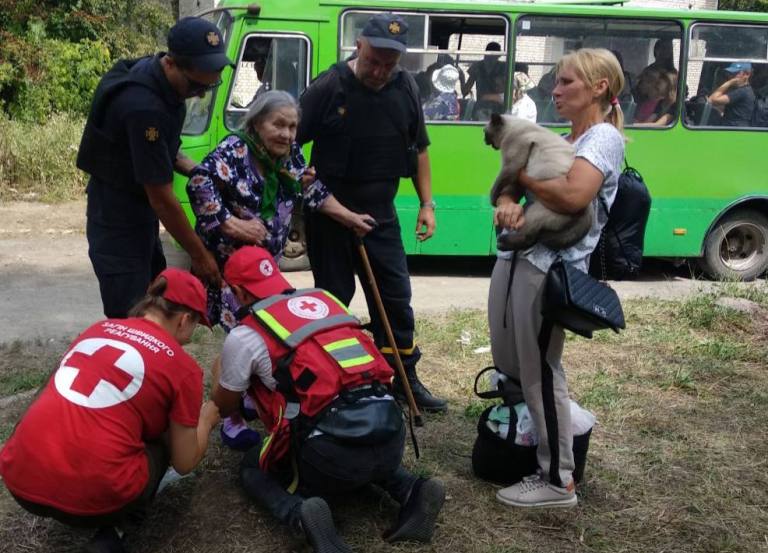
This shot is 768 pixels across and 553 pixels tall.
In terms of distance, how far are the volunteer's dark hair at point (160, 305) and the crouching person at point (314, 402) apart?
23 centimetres

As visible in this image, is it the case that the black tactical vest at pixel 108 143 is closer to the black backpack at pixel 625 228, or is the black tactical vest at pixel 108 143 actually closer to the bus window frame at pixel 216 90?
the black backpack at pixel 625 228

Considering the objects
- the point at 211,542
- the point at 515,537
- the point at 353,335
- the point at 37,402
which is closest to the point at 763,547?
the point at 515,537

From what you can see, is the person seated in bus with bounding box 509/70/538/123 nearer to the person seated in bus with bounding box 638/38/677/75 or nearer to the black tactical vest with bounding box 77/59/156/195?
the person seated in bus with bounding box 638/38/677/75

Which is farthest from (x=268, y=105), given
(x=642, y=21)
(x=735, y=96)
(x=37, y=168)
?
(x=37, y=168)

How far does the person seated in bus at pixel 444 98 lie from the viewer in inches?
308

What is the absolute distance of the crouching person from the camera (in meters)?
2.81

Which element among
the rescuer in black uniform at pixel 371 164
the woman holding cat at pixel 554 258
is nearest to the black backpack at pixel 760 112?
the rescuer in black uniform at pixel 371 164

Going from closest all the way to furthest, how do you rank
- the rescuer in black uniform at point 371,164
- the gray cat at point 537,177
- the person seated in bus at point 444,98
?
the gray cat at point 537,177
the rescuer in black uniform at point 371,164
the person seated in bus at point 444,98

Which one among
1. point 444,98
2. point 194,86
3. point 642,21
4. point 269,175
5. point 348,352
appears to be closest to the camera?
point 348,352

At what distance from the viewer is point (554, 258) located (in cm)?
306

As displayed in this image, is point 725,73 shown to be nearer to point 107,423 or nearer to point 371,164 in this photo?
point 371,164

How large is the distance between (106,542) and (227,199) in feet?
4.80

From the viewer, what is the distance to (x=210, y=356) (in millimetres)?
5211

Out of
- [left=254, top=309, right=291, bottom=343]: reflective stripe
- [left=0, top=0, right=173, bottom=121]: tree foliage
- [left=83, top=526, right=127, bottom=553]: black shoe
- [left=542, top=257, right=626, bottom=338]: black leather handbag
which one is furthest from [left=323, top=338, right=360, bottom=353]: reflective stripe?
[left=0, top=0, right=173, bottom=121]: tree foliage
